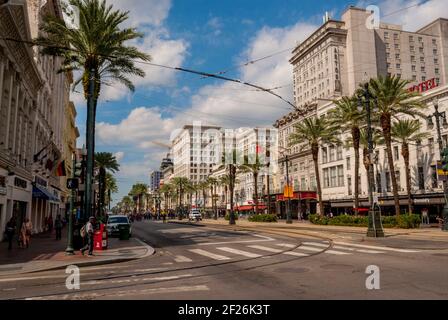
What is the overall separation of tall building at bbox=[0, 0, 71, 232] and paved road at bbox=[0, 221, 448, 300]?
10.9 metres

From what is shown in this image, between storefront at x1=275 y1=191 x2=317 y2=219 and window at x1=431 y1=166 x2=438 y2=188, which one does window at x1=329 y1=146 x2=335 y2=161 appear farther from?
window at x1=431 y1=166 x2=438 y2=188

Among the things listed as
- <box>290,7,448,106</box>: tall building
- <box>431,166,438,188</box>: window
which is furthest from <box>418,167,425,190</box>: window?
<box>290,7,448,106</box>: tall building

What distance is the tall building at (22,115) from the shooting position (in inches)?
938

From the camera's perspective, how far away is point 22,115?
97.8ft

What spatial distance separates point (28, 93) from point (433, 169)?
46199 mm

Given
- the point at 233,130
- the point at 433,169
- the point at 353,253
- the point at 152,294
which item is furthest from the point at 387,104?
the point at 233,130

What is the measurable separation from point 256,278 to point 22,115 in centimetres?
2597

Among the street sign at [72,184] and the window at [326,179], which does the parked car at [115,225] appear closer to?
the street sign at [72,184]

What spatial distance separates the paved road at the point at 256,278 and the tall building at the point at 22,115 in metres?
10.9

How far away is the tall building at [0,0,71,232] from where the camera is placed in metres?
23.8

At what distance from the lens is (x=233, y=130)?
164250 mm

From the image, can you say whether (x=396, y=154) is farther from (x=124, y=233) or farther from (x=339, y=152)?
(x=124, y=233)

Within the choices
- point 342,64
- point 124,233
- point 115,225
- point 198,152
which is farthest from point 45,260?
point 198,152
